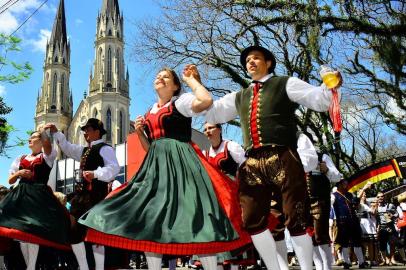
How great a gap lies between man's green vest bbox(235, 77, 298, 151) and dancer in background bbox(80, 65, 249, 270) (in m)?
0.40

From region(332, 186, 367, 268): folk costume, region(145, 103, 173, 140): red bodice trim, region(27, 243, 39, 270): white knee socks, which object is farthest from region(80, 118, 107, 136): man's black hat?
region(332, 186, 367, 268): folk costume

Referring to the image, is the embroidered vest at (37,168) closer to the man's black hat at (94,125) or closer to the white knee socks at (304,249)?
the man's black hat at (94,125)

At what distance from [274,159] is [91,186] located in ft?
8.01

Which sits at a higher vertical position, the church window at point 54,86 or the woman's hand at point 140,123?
the church window at point 54,86

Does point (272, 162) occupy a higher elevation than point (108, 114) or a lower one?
lower

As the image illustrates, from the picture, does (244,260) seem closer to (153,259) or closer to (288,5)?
(153,259)

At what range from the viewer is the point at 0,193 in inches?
290

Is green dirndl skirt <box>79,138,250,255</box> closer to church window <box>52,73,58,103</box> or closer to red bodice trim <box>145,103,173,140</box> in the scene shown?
red bodice trim <box>145,103,173,140</box>

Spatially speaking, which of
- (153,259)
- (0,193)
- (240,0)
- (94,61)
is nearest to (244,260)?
(153,259)

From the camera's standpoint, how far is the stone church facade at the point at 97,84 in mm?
78812

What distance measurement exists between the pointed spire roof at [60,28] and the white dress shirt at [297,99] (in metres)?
87.7

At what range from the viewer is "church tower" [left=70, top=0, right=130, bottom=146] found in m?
78.3

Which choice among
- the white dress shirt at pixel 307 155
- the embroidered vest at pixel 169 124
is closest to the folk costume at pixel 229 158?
the white dress shirt at pixel 307 155

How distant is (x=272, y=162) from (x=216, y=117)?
2.09 feet
